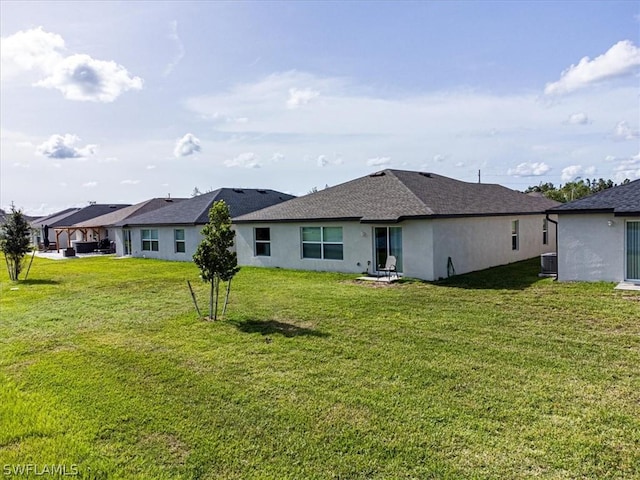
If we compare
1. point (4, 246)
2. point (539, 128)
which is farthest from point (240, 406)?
point (539, 128)

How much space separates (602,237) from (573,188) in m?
45.6

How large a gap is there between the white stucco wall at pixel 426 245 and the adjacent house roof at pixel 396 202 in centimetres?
41

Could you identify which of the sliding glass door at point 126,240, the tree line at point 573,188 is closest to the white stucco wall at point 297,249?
the sliding glass door at point 126,240

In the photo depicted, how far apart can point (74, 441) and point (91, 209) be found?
46.7m

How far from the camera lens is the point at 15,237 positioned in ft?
58.7

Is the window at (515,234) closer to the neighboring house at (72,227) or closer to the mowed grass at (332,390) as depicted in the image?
the mowed grass at (332,390)

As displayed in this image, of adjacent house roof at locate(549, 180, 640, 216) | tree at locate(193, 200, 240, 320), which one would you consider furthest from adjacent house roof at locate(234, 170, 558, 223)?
tree at locate(193, 200, 240, 320)

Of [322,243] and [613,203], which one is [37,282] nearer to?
[322,243]

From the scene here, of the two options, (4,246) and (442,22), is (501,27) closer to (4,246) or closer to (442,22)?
(442,22)

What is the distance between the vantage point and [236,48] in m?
15.5

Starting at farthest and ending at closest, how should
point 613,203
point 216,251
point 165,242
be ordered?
point 165,242
point 613,203
point 216,251

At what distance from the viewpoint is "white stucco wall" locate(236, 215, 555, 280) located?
15172 mm

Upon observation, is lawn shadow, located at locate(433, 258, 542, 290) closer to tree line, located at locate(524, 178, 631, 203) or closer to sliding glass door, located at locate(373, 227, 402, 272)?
sliding glass door, located at locate(373, 227, 402, 272)

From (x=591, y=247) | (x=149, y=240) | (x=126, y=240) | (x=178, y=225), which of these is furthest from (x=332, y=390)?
(x=126, y=240)
